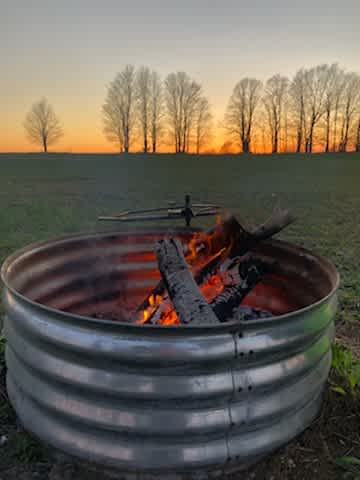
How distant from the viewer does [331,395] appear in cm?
243

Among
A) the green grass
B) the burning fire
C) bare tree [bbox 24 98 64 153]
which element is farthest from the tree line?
the burning fire

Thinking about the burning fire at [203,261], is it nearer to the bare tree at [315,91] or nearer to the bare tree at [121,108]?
the bare tree at [121,108]

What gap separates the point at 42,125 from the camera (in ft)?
29.3

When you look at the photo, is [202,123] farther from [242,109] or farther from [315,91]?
[315,91]

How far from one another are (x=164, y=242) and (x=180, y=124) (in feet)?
11.8

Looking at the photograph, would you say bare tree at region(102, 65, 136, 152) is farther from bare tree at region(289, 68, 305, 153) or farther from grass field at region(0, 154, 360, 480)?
bare tree at region(289, 68, 305, 153)

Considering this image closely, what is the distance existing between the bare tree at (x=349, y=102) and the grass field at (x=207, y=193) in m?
2.22

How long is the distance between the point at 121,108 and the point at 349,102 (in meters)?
13.8

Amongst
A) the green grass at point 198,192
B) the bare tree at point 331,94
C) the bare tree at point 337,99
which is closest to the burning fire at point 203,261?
the green grass at point 198,192

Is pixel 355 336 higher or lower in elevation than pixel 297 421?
lower

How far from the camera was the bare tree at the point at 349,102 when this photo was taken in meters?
14.2

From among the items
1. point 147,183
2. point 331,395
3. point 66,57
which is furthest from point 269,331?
point 147,183

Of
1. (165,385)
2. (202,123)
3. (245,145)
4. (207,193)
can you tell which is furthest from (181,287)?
(207,193)

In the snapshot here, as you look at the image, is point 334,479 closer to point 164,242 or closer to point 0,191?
point 164,242
